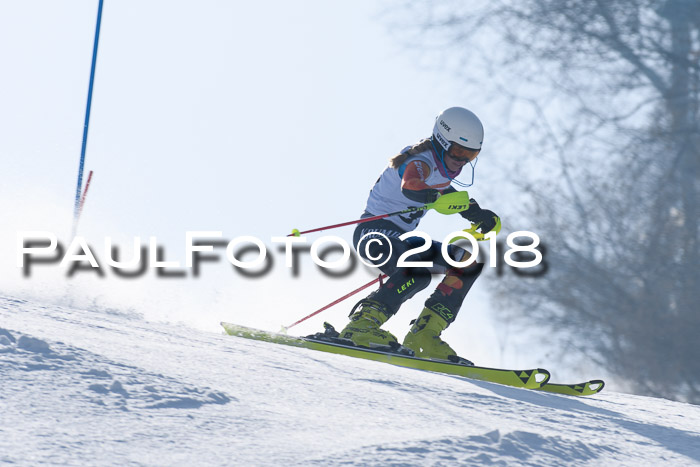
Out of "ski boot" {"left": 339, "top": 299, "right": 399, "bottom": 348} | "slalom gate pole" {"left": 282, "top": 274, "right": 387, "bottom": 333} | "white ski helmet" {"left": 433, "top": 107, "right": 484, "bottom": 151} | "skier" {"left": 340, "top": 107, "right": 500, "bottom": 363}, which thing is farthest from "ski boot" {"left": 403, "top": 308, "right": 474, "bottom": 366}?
"white ski helmet" {"left": 433, "top": 107, "right": 484, "bottom": 151}

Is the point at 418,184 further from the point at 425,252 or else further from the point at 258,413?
the point at 258,413

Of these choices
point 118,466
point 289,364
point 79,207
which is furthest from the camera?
point 79,207

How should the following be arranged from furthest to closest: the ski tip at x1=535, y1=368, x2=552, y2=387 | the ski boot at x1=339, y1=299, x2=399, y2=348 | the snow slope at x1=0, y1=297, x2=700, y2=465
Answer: the ski boot at x1=339, y1=299, x2=399, y2=348, the ski tip at x1=535, y1=368, x2=552, y2=387, the snow slope at x1=0, y1=297, x2=700, y2=465

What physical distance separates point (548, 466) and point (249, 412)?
816 mm

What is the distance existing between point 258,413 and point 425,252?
2.21 m

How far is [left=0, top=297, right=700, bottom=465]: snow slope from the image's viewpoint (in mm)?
2129

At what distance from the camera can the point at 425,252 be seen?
456 centimetres

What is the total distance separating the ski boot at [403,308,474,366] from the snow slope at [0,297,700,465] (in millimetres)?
952

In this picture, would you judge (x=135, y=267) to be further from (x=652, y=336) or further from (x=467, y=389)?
(x=652, y=336)

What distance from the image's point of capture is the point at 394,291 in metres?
4.59

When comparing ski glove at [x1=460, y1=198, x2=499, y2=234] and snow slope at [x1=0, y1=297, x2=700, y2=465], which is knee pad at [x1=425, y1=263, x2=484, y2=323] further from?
snow slope at [x1=0, y1=297, x2=700, y2=465]

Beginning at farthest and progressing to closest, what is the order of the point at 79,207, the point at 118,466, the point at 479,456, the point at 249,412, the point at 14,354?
the point at 79,207, the point at 14,354, the point at 249,412, the point at 479,456, the point at 118,466

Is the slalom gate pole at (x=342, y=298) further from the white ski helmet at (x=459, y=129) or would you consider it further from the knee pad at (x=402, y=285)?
the white ski helmet at (x=459, y=129)

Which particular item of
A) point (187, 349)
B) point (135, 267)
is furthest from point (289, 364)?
point (135, 267)
